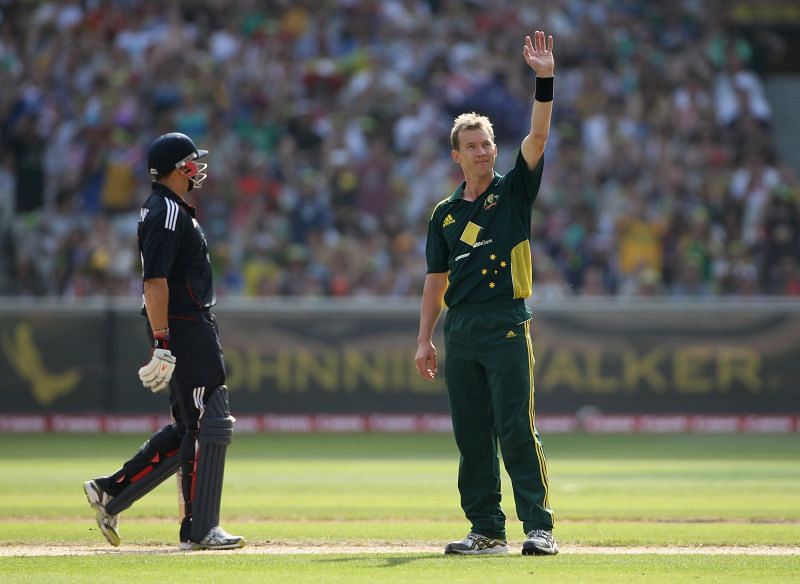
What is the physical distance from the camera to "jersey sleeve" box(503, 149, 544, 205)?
8.40 m

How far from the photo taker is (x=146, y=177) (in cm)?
2380

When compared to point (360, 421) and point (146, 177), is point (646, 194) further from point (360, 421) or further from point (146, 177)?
point (146, 177)

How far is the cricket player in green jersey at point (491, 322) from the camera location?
8328mm

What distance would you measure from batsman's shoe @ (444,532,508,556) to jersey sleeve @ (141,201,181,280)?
2.34 meters

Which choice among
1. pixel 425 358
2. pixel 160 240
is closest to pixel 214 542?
pixel 425 358

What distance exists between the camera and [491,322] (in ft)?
27.6

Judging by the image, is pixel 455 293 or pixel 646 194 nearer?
pixel 455 293

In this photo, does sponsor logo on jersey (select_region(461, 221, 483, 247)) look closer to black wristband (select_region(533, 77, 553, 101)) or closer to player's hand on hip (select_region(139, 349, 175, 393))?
black wristband (select_region(533, 77, 553, 101))

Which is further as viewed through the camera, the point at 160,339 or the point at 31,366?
the point at 31,366

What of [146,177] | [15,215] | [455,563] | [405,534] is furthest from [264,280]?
[455,563]

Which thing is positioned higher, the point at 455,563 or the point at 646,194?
the point at 646,194

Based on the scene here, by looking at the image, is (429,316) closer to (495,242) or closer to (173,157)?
(495,242)

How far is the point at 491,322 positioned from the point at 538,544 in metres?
1.29

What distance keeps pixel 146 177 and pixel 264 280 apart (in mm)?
3017
